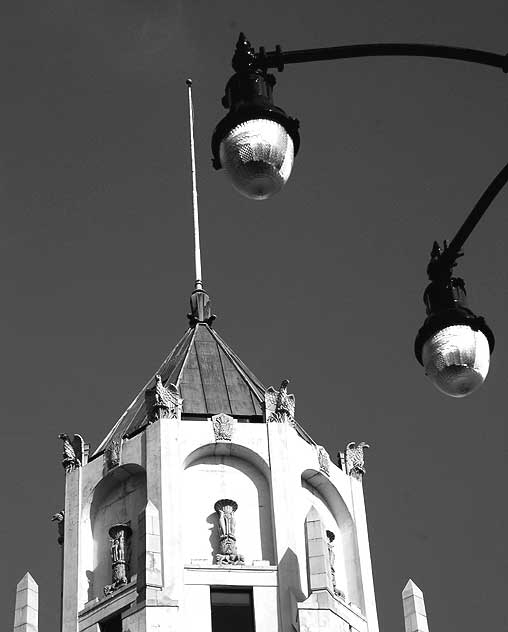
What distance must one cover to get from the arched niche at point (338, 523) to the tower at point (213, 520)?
41 mm

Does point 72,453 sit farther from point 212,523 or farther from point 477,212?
point 477,212

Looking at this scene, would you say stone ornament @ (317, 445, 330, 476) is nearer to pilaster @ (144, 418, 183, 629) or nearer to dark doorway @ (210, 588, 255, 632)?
pilaster @ (144, 418, 183, 629)

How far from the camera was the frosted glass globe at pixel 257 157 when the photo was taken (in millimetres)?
23031

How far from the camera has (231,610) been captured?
43562 millimetres

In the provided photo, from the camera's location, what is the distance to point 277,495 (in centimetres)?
4600

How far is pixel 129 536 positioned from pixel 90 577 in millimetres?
1677

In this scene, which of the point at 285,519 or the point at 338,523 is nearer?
the point at 285,519

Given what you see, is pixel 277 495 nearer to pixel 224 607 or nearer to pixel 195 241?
pixel 224 607

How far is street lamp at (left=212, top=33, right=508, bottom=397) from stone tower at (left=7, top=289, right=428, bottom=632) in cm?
1786

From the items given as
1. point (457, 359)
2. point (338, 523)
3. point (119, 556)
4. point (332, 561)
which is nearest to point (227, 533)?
point (119, 556)

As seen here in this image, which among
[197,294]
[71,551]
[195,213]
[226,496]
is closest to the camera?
[226,496]

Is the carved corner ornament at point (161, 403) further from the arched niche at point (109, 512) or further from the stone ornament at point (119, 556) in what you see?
the stone ornament at point (119, 556)

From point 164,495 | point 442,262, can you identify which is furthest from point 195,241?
point 442,262

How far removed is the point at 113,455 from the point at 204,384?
13.9 feet
